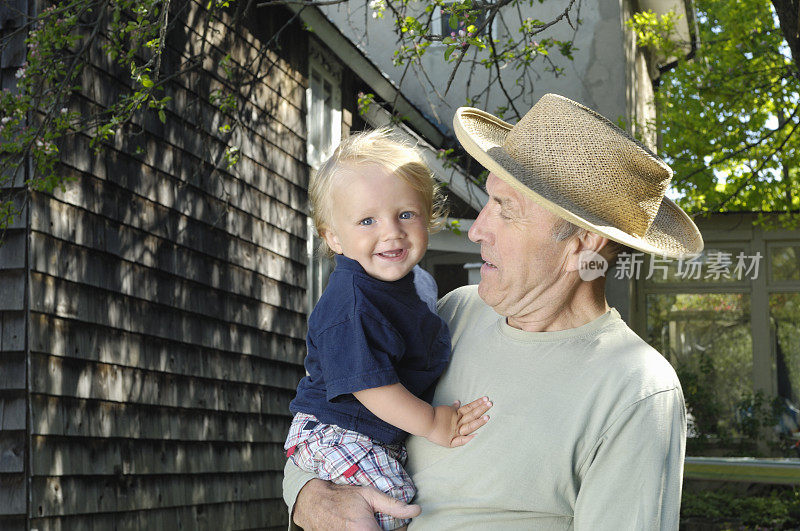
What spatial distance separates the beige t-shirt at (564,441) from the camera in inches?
73.1

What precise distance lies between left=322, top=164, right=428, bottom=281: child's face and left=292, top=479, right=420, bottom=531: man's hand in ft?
1.80

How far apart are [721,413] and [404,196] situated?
11.8m

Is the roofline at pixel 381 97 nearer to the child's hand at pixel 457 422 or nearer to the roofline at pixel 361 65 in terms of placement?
the roofline at pixel 361 65

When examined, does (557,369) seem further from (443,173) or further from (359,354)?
(443,173)

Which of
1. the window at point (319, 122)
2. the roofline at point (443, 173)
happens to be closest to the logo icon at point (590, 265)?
the roofline at point (443, 173)

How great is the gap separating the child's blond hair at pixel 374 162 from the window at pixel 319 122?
4.97 metres

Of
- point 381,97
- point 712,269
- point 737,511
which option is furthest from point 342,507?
point 712,269

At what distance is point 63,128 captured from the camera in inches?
160

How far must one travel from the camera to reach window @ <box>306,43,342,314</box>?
7699mm

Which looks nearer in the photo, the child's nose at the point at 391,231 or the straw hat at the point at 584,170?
the straw hat at the point at 584,170

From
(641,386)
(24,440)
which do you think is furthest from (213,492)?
(641,386)

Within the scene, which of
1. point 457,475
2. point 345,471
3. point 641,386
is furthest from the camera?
point 345,471

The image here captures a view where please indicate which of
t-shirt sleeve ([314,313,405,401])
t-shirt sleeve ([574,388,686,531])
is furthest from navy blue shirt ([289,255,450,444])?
t-shirt sleeve ([574,388,686,531])

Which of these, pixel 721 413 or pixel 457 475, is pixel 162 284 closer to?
pixel 457 475
